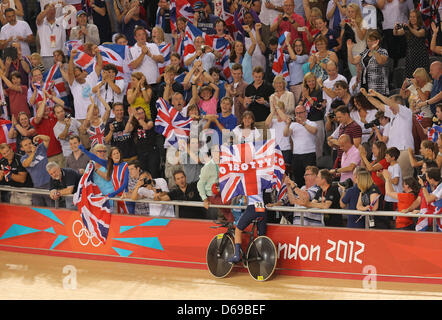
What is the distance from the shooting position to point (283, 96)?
14.4 metres

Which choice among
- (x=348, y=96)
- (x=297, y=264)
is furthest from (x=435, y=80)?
(x=297, y=264)

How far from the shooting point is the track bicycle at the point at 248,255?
41.1 feet

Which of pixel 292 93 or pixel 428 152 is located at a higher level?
pixel 292 93

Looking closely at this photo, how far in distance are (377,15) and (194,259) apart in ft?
19.5

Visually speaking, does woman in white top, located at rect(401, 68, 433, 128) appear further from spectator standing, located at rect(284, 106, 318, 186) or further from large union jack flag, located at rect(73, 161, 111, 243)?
large union jack flag, located at rect(73, 161, 111, 243)

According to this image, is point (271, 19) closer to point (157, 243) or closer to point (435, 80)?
point (435, 80)

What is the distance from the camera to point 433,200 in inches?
463

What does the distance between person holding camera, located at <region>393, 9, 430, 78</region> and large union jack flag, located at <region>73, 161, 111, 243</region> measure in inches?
236

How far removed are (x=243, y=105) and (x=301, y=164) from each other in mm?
1774

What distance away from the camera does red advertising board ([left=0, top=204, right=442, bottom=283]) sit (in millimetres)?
12156

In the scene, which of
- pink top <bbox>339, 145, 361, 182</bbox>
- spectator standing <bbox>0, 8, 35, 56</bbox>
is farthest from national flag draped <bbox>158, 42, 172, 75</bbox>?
pink top <bbox>339, 145, 361, 182</bbox>

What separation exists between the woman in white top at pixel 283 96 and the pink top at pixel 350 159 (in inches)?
65.0

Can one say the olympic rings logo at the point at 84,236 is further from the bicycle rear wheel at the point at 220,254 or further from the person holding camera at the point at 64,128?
the bicycle rear wheel at the point at 220,254

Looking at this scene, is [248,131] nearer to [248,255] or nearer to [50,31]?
[248,255]
